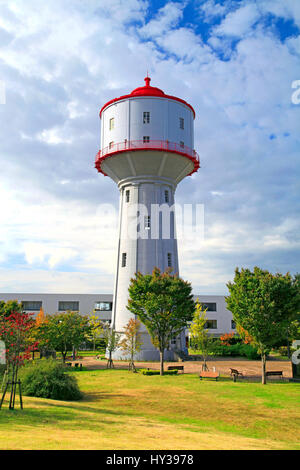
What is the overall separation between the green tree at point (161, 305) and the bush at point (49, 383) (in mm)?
10339

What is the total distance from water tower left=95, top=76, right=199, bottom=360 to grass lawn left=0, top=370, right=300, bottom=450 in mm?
14564

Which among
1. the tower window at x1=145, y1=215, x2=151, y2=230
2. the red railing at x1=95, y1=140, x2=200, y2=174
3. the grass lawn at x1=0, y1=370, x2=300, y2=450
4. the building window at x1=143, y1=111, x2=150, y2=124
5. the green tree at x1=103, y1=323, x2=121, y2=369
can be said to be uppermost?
the building window at x1=143, y1=111, x2=150, y2=124

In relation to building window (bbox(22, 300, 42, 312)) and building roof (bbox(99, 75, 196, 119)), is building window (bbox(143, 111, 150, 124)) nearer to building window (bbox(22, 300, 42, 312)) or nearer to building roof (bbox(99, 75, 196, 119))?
building roof (bbox(99, 75, 196, 119))

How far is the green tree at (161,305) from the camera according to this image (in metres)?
28.8

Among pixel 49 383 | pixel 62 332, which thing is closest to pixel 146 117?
pixel 62 332

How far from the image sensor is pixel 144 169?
3772cm

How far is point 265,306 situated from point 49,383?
13286 mm

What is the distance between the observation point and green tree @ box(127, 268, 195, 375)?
28.8m

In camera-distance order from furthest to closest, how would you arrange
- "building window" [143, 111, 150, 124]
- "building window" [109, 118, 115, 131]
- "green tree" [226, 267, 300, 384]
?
"building window" [109, 118, 115, 131] < "building window" [143, 111, 150, 124] < "green tree" [226, 267, 300, 384]

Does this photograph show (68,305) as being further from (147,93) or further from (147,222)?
(147,93)

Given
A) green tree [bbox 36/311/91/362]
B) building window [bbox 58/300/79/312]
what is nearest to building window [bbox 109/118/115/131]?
green tree [bbox 36/311/91/362]

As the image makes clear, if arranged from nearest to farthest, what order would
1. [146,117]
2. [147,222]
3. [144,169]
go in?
[146,117], [144,169], [147,222]
